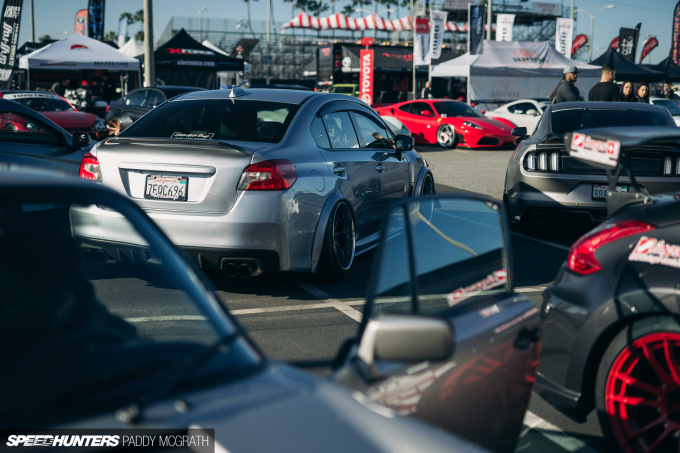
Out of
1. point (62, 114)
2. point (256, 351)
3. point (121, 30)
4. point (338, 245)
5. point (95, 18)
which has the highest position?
point (121, 30)

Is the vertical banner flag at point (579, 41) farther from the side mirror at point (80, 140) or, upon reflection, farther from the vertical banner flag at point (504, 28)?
the side mirror at point (80, 140)

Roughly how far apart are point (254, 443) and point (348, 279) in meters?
4.98

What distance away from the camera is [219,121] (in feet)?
20.5

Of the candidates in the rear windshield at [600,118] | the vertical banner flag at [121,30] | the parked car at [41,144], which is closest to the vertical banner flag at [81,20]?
the vertical banner flag at [121,30]

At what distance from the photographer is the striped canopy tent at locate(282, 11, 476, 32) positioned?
231ft

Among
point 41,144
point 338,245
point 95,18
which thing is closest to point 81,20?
point 95,18

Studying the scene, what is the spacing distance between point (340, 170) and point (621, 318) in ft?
11.6

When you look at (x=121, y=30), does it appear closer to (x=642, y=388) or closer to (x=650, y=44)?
(x=650, y=44)

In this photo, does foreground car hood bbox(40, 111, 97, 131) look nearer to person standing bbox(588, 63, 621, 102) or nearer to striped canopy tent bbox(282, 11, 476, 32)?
person standing bbox(588, 63, 621, 102)

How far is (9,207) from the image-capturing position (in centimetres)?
233

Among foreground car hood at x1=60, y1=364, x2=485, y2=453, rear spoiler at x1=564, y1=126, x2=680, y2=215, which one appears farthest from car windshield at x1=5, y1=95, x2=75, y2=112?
foreground car hood at x1=60, y1=364, x2=485, y2=453

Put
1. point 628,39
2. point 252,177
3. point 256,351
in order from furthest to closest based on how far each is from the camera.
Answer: point 628,39
point 252,177
point 256,351

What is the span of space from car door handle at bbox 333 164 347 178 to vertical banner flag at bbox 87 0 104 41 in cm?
3200

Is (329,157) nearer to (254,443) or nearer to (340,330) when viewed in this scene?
(340,330)
